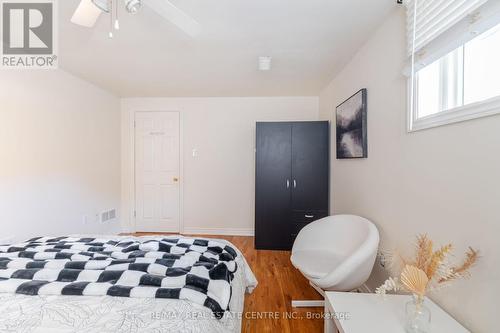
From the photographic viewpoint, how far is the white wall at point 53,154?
7.43ft

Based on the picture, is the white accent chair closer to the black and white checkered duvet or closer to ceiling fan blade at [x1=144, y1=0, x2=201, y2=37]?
the black and white checkered duvet

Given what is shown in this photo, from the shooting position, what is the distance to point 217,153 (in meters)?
3.96

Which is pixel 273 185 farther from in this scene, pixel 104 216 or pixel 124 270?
pixel 104 216

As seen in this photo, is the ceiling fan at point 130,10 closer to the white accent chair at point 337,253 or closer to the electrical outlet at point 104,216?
the white accent chair at point 337,253

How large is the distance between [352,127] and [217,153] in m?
2.23

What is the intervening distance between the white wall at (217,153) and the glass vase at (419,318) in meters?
2.96

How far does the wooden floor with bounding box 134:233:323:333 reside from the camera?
71.3 inches

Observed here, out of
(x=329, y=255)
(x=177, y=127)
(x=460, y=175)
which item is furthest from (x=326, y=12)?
(x=177, y=127)

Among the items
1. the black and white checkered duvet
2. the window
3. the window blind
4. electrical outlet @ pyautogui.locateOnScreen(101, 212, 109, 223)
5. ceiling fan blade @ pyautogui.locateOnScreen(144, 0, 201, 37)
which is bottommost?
electrical outlet @ pyautogui.locateOnScreen(101, 212, 109, 223)

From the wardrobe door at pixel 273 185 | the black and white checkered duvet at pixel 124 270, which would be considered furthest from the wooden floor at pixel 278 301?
the black and white checkered duvet at pixel 124 270

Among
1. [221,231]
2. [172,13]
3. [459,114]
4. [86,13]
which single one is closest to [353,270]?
[459,114]

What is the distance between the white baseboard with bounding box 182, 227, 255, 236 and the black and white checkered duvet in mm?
2216

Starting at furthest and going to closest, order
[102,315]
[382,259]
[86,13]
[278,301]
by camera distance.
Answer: [278,301] < [382,259] < [86,13] < [102,315]

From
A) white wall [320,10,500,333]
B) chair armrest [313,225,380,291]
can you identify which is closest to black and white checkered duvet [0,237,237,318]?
chair armrest [313,225,380,291]
